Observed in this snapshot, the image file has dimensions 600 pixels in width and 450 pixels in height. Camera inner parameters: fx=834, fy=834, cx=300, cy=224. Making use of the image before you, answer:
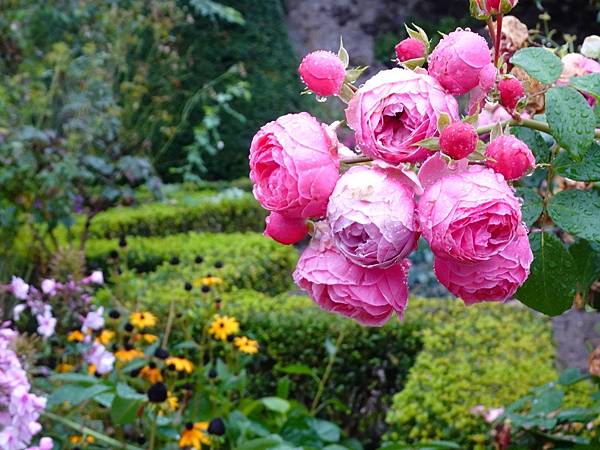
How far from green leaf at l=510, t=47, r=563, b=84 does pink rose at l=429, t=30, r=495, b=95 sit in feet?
0.32

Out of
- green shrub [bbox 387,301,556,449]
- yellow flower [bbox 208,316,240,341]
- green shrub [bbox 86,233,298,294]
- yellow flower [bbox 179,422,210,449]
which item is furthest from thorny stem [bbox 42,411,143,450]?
green shrub [bbox 86,233,298,294]

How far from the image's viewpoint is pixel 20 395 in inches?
56.9

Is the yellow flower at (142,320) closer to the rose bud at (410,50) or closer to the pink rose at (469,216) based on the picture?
the rose bud at (410,50)

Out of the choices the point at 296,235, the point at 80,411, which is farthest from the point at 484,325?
the point at 296,235

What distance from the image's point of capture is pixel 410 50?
2.67ft

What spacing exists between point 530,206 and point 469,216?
256mm

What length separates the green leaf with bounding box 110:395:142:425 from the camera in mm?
1904

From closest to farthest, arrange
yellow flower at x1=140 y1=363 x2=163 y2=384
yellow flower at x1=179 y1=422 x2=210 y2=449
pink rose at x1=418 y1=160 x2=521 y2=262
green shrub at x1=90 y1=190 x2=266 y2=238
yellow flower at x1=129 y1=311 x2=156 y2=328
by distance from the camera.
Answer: pink rose at x1=418 y1=160 x2=521 y2=262, yellow flower at x1=179 y1=422 x2=210 y2=449, yellow flower at x1=140 y1=363 x2=163 y2=384, yellow flower at x1=129 y1=311 x2=156 y2=328, green shrub at x1=90 y1=190 x2=266 y2=238

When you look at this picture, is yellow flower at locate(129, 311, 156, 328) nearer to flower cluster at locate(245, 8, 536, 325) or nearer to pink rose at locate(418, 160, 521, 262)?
flower cluster at locate(245, 8, 536, 325)

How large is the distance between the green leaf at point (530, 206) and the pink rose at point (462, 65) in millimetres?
191

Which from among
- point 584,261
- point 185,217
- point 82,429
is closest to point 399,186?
point 584,261

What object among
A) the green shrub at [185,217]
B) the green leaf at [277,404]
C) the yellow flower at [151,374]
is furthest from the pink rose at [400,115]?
the green shrub at [185,217]

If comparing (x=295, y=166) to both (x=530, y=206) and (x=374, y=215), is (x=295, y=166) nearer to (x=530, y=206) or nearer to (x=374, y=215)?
(x=374, y=215)

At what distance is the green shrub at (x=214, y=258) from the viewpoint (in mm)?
4184
